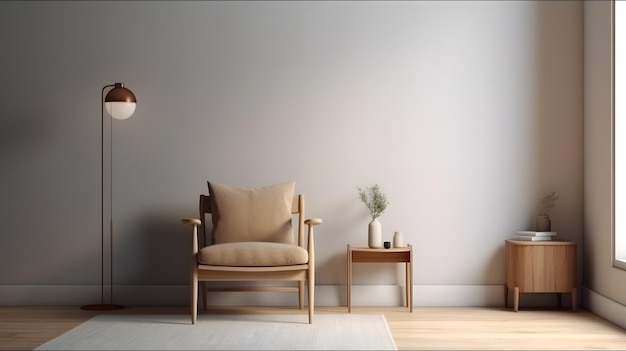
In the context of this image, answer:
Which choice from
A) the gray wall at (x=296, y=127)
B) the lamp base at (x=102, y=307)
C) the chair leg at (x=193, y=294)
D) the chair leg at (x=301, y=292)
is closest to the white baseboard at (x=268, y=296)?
the gray wall at (x=296, y=127)

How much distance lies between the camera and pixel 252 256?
507cm

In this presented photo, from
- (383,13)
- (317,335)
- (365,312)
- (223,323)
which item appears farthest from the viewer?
(383,13)

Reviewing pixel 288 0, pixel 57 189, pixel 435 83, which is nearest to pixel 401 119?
pixel 435 83

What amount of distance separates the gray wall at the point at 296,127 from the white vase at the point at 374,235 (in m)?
0.22

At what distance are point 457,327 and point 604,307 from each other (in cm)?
109

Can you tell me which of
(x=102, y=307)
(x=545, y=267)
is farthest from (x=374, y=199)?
(x=102, y=307)

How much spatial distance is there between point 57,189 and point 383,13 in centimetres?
270

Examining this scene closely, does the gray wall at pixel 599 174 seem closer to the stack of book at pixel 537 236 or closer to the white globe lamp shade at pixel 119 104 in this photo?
the stack of book at pixel 537 236

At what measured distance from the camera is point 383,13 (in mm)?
6078

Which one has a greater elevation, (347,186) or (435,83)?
(435,83)

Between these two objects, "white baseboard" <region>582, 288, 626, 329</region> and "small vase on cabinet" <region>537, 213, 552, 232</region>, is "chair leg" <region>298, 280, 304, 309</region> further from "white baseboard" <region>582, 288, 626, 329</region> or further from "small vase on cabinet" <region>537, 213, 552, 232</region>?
"white baseboard" <region>582, 288, 626, 329</region>

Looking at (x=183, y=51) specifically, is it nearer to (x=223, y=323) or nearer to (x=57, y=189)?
(x=57, y=189)

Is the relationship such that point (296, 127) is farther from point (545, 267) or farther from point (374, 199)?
point (545, 267)

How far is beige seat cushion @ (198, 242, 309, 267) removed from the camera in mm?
5062
